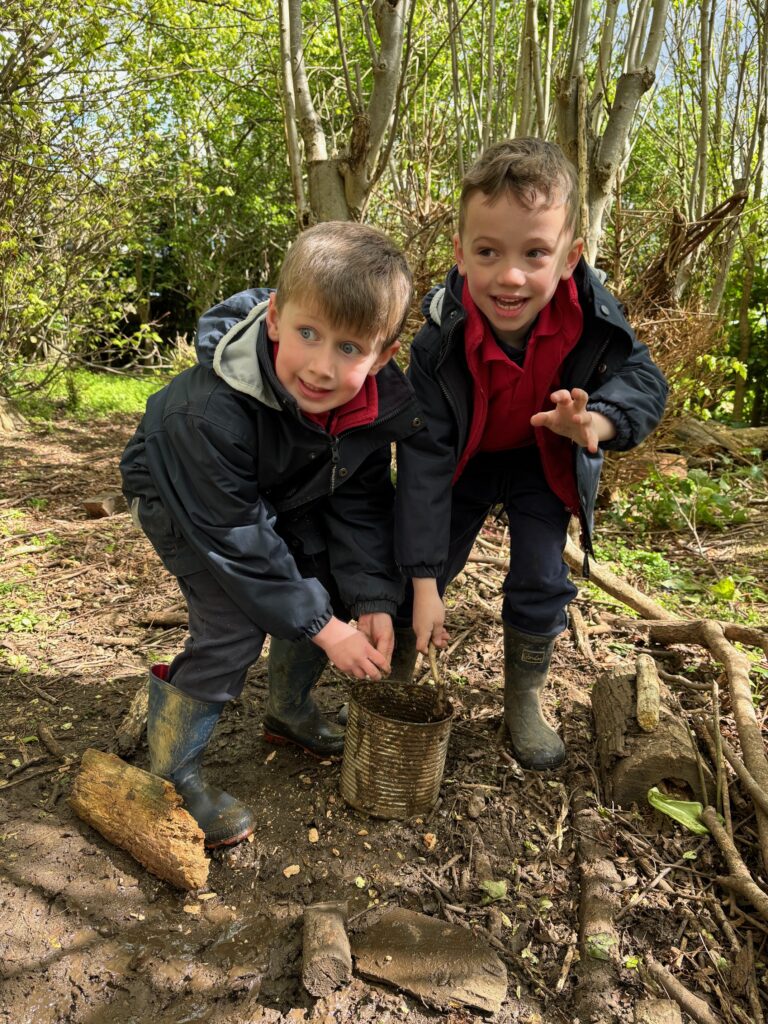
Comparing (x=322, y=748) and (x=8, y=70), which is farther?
(x=8, y=70)

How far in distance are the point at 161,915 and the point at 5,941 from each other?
327mm

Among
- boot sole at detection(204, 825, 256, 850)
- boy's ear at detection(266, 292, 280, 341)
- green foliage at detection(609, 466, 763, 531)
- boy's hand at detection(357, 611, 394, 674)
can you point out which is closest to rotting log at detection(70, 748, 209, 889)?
boot sole at detection(204, 825, 256, 850)

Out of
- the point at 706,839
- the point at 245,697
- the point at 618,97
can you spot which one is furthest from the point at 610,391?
the point at 618,97

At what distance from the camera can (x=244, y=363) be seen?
71.9 inches

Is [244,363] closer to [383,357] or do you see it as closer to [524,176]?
[383,357]

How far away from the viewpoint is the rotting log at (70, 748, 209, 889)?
72.3 inches

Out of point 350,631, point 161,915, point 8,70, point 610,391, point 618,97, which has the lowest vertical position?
point 161,915

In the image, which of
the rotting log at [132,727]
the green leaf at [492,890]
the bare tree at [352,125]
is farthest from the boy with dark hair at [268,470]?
the bare tree at [352,125]

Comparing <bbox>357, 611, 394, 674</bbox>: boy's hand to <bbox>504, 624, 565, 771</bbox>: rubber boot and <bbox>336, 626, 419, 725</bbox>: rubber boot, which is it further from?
<bbox>504, 624, 565, 771</bbox>: rubber boot

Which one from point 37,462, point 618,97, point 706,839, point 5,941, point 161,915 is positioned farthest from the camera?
point 37,462

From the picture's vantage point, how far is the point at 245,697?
272 cm

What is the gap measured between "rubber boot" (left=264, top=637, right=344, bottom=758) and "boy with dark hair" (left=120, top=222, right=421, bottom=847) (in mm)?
273

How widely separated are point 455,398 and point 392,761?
100cm

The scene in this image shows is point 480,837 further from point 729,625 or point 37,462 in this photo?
point 37,462
